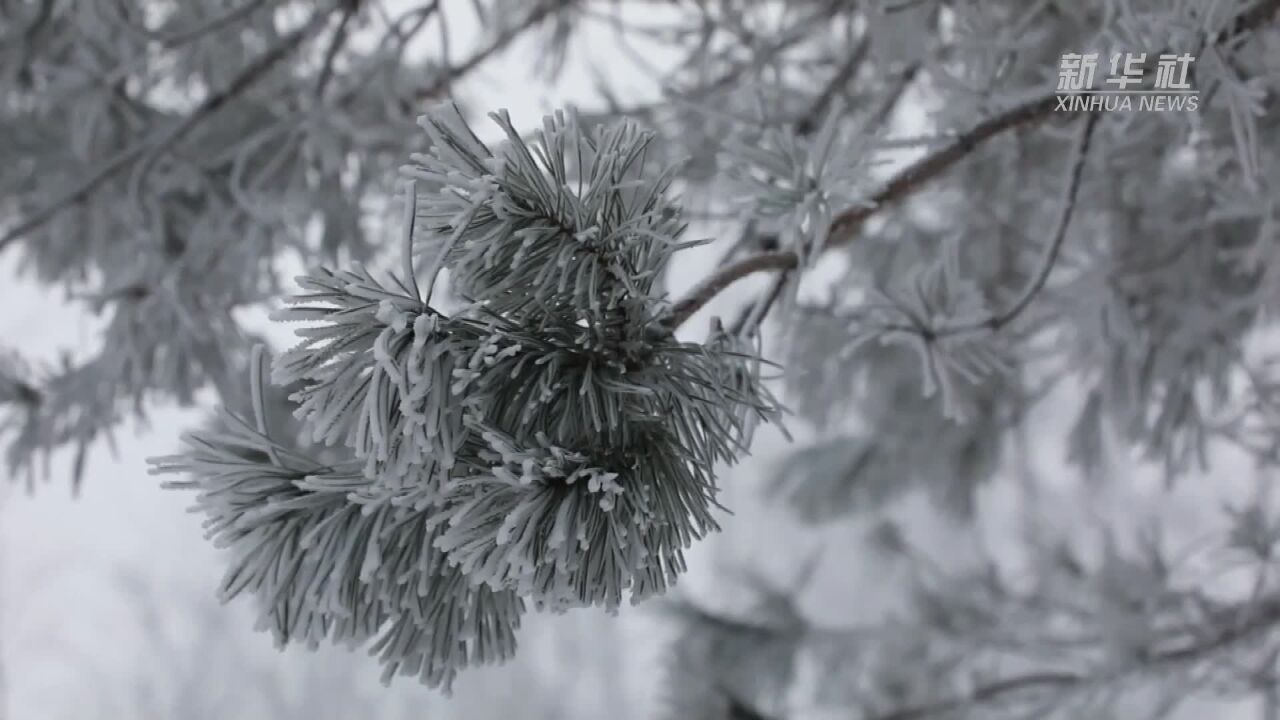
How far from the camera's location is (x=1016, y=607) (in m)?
1.40

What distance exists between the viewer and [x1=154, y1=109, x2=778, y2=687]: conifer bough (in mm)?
279

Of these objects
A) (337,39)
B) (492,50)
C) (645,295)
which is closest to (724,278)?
(645,295)

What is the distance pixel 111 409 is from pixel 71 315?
2.25m

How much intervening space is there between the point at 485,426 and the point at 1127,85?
1.10 ft

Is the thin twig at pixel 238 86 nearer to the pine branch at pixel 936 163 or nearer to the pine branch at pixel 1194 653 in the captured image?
the pine branch at pixel 936 163

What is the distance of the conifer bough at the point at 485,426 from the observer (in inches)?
11.0

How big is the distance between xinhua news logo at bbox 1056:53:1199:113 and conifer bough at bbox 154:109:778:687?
0.77 feet

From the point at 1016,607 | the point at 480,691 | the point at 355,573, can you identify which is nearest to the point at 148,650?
the point at 480,691

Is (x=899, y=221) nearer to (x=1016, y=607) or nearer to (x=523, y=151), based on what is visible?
(x=1016, y=607)

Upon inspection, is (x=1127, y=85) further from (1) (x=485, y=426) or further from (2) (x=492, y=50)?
(2) (x=492, y=50)

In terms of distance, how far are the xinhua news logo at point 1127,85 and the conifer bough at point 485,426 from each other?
234 millimetres

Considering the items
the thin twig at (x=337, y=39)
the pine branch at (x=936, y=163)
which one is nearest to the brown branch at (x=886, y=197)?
the pine branch at (x=936, y=163)

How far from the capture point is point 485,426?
0.93ft

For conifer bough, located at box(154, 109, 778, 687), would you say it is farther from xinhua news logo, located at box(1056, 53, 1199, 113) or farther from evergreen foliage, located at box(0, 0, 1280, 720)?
xinhua news logo, located at box(1056, 53, 1199, 113)
